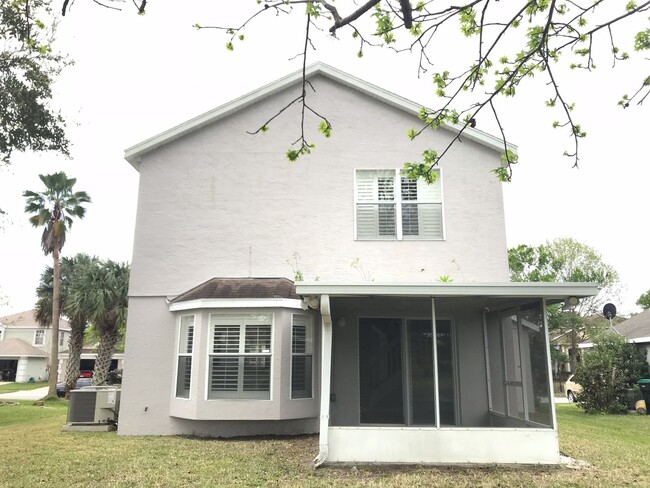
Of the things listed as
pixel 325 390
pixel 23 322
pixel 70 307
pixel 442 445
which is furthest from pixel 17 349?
pixel 442 445

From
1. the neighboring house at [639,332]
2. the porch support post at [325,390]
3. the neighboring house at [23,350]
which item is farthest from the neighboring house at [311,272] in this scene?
the neighboring house at [23,350]

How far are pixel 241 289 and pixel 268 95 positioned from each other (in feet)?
15.6

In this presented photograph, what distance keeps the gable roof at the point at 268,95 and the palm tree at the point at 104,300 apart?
1243 centimetres

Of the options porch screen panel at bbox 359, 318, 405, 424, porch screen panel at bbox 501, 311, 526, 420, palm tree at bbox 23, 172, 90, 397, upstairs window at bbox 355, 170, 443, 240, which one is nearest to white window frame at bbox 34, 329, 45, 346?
palm tree at bbox 23, 172, 90, 397

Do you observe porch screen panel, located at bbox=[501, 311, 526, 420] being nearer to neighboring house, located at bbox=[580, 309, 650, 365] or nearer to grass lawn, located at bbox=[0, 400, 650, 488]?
grass lawn, located at bbox=[0, 400, 650, 488]

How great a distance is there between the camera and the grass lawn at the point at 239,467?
6695mm

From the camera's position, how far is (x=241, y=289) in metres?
10.6

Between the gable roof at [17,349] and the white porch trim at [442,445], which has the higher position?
the gable roof at [17,349]

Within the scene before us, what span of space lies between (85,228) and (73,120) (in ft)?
49.3

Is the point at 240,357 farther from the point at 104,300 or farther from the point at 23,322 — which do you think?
the point at 23,322

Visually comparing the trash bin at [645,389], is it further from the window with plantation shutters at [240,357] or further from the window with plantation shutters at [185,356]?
the window with plantation shutters at [185,356]

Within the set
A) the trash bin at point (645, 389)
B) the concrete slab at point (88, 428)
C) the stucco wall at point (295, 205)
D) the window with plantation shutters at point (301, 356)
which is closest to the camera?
the window with plantation shutters at point (301, 356)

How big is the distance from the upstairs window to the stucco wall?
0.21 meters

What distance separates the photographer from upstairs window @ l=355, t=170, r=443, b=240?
37.2ft
